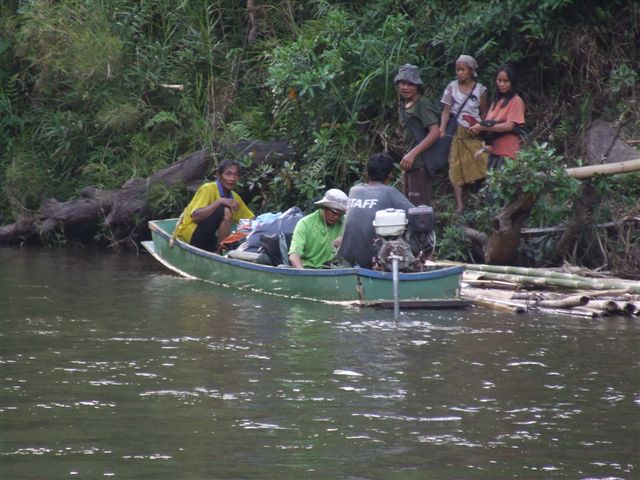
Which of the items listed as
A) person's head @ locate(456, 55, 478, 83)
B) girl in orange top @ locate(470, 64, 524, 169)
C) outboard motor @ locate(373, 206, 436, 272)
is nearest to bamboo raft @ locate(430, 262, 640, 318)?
outboard motor @ locate(373, 206, 436, 272)

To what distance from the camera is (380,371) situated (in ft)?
29.8

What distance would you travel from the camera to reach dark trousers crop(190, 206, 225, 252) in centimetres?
1457

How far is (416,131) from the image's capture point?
46.8ft

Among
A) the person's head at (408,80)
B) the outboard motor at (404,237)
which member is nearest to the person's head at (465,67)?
the person's head at (408,80)

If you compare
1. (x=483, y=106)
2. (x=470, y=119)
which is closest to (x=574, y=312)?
(x=470, y=119)

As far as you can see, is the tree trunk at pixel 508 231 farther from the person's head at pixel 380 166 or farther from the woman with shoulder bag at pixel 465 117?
the person's head at pixel 380 166

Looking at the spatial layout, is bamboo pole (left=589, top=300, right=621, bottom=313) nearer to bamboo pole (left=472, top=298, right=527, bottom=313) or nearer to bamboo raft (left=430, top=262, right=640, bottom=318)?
bamboo raft (left=430, top=262, right=640, bottom=318)

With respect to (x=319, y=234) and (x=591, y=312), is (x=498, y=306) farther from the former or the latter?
(x=319, y=234)

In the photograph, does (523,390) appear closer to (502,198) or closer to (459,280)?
(459,280)

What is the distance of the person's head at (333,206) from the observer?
40.8 feet

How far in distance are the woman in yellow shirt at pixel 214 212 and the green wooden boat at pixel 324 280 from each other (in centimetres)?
25

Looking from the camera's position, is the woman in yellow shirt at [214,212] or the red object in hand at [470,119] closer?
the red object in hand at [470,119]

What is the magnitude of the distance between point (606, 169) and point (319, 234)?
9.43 feet

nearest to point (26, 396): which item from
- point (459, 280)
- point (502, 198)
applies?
point (459, 280)
